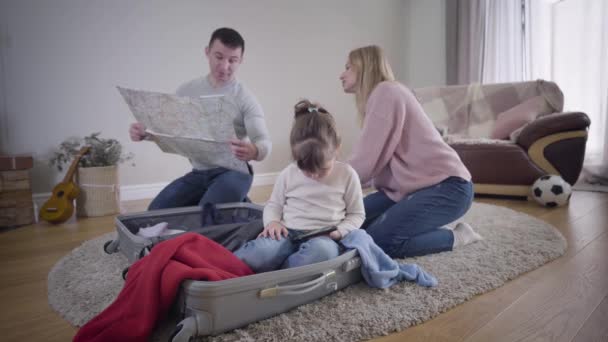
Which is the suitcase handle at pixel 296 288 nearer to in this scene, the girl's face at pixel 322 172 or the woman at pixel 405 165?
the girl's face at pixel 322 172

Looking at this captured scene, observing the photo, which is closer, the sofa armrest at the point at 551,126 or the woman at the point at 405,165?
the woman at the point at 405,165

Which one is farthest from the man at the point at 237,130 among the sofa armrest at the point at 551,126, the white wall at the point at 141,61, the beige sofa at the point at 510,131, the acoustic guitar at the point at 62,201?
the sofa armrest at the point at 551,126

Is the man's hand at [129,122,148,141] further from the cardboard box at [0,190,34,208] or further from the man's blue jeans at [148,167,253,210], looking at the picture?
the cardboard box at [0,190,34,208]

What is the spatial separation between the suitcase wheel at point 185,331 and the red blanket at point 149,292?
0.06 meters

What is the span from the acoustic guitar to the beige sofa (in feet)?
7.89

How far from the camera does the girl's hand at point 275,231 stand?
1.15 m

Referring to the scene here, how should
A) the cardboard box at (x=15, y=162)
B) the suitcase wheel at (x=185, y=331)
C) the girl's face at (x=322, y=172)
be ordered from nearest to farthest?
1. the suitcase wheel at (x=185, y=331)
2. the girl's face at (x=322, y=172)
3. the cardboard box at (x=15, y=162)

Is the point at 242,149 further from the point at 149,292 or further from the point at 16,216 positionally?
the point at 16,216

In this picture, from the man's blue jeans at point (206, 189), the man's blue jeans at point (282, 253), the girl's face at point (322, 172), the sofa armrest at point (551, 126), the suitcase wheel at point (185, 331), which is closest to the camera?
the suitcase wheel at point (185, 331)

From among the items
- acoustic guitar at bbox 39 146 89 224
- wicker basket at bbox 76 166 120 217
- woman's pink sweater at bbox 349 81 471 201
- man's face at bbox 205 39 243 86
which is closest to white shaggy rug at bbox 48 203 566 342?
woman's pink sweater at bbox 349 81 471 201

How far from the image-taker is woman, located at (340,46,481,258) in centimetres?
143

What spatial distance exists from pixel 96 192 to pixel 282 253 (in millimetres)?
1646

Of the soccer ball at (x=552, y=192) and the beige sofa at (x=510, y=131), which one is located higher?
the beige sofa at (x=510, y=131)

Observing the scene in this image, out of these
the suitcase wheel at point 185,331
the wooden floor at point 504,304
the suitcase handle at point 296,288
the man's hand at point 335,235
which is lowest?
the wooden floor at point 504,304
